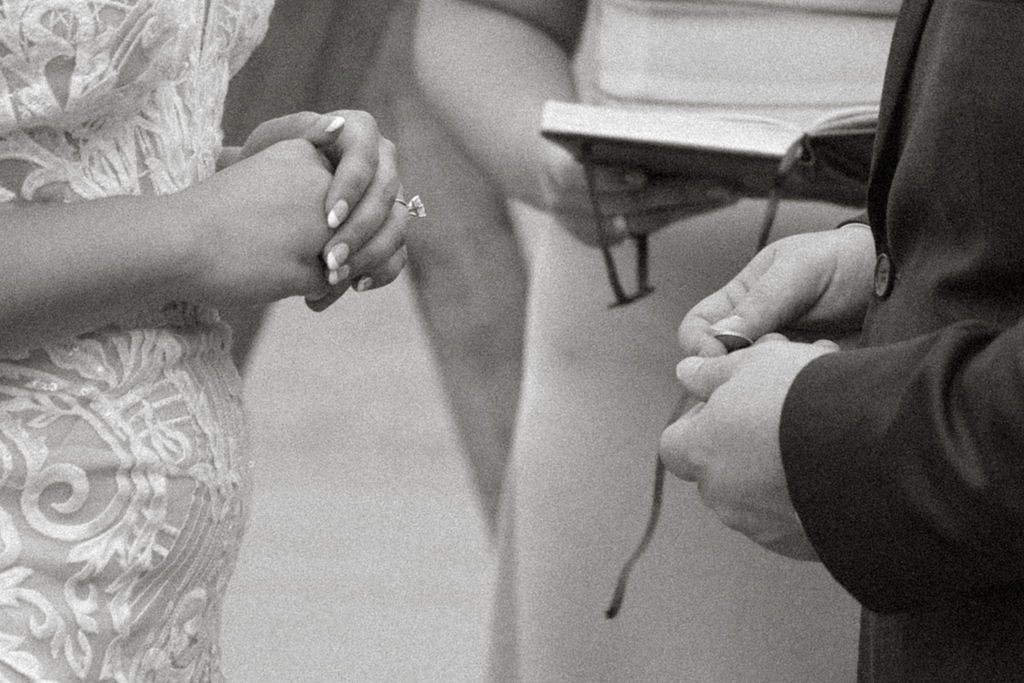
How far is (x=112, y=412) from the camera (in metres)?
1.07

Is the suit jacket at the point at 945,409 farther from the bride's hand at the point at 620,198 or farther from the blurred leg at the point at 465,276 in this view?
the blurred leg at the point at 465,276

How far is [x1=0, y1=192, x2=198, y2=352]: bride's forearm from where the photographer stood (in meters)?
0.99

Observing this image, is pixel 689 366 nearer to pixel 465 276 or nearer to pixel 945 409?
pixel 945 409

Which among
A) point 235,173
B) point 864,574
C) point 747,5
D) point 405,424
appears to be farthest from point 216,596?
point 405,424

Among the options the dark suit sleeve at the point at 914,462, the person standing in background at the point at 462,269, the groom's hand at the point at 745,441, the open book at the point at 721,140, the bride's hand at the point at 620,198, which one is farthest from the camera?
the person standing in background at the point at 462,269

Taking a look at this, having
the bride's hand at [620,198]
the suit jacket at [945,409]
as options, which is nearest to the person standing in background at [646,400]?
the bride's hand at [620,198]

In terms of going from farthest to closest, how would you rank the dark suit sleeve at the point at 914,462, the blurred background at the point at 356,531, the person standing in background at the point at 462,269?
the blurred background at the point at 356,531 < the person standing in background at the point at 462,269 < the dark suit sleeve at the point at 914,462

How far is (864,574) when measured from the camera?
938 millimetres

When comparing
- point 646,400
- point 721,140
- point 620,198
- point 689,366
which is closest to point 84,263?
point 689,366

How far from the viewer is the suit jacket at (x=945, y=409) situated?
0.88 metres

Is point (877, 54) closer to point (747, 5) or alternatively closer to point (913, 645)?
point (747, 5)

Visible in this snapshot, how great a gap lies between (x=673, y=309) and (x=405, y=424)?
3.34m

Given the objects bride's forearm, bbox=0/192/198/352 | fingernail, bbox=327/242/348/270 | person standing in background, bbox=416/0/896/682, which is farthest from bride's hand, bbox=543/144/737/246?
bride's forearm, bbox=0/192/198/352

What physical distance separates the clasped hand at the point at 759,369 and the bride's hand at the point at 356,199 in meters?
0.23
